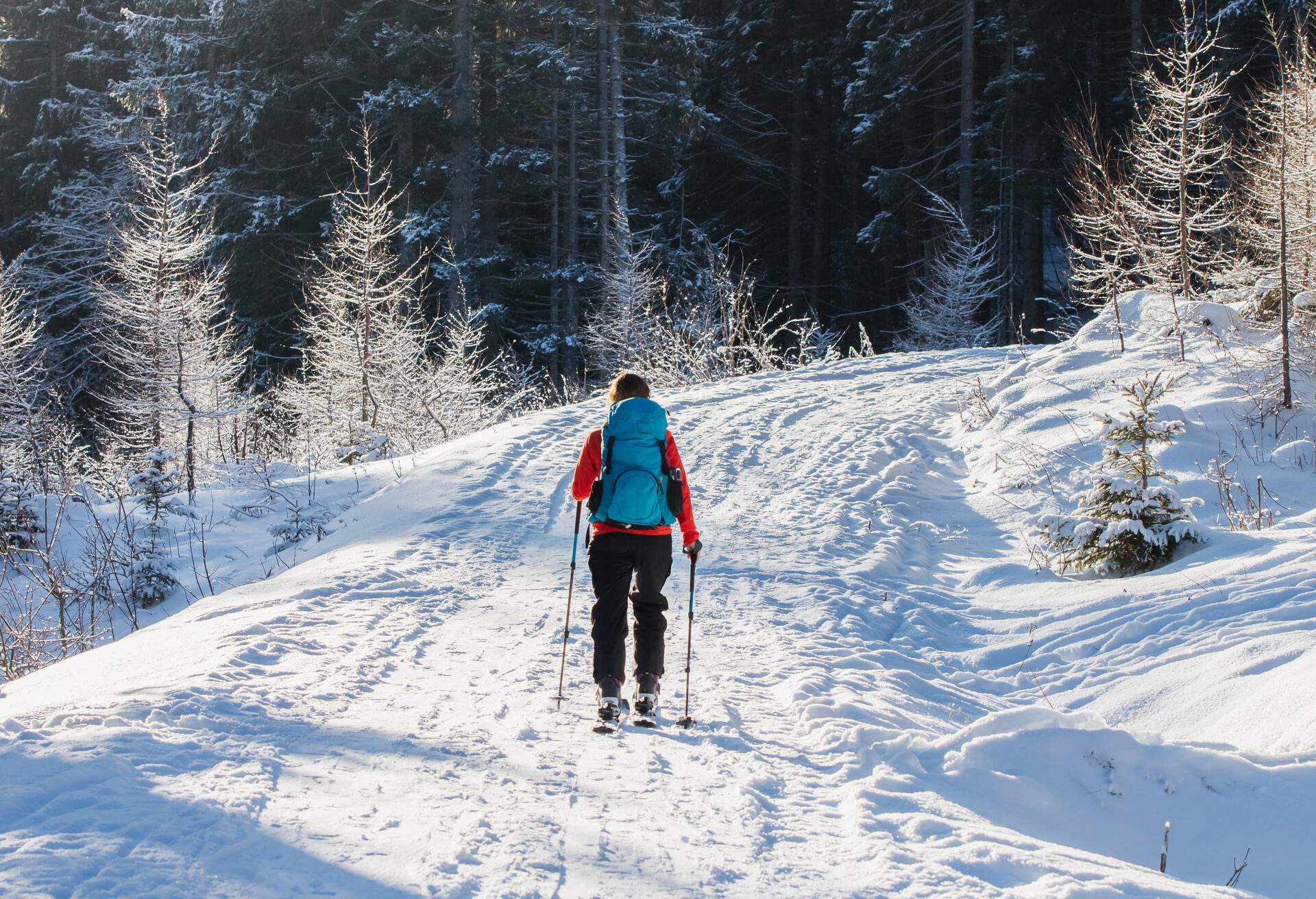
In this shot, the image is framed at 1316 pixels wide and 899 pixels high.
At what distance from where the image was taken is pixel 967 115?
27594mm

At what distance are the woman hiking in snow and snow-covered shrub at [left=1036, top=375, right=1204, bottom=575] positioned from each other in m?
3.75

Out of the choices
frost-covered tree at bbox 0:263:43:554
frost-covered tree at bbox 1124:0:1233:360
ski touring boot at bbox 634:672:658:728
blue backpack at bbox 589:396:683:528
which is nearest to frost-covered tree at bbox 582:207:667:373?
frost-covered tree at bbox 1124:0:1233:360

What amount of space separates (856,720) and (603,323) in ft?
64.5

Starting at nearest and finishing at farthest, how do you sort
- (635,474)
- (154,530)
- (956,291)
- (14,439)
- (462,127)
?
(635,474)
(154,530)
(14,439)
(956,291)
(462,127)

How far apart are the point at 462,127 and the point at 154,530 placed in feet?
62.5

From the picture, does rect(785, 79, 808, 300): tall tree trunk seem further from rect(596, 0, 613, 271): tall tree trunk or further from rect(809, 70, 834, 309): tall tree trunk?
rect(596, 0, 613, 271): tall tree trunk

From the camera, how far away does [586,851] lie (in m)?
3.37

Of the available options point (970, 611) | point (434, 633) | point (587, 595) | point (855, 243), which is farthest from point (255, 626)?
point (855, 243)

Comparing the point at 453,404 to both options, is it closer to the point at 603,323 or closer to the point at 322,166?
the point at 603,323

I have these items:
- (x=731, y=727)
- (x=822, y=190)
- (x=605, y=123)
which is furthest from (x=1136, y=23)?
(x=731, y=727)

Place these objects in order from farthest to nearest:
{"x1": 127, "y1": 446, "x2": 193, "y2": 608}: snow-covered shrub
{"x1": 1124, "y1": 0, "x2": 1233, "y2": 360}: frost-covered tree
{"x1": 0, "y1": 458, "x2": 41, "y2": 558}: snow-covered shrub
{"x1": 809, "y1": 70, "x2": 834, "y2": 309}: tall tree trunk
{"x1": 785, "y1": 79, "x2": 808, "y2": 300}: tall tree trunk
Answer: {"x1": 809, "y1": 70, "x2": 834, "y2": 309}: tall tree trunk
{"x1": 785, "y1": 79, "x2": 808, "y2": 300}: tall tree trunk
{"x1": 1124, "y1": 0, "x2": 1233, "y2": 360}: frost-covered tree
{"x1": 0, "y1": 458, "x2": 41, "y2": 558}: snow-covered shrub
{"x1": 127, "y1": 446, "x2": 193, "y2": 608}: snow-covered shrub

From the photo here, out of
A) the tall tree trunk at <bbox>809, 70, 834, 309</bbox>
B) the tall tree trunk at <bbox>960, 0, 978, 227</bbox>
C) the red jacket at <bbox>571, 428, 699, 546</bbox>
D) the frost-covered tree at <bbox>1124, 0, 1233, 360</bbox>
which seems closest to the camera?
the red jacket at <bbox>571, 428, 699, 546</bbox>

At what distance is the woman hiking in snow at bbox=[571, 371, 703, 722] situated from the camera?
513 cm

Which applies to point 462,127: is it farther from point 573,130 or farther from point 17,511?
point 17,511
